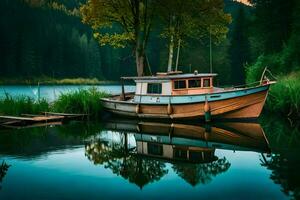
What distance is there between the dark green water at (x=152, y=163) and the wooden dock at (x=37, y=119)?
1575mm

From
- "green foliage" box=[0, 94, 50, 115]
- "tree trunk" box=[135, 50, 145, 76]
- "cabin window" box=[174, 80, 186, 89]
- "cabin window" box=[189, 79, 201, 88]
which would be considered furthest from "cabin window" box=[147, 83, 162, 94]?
"green foliage" box=[0, 94, 50, 115]

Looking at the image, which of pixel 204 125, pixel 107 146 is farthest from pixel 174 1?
pixel 107 146

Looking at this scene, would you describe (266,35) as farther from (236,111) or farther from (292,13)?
(236,111)

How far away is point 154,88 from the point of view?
79.0ft

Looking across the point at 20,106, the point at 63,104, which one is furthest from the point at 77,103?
the point at 20,106

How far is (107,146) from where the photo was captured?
53.3 feet

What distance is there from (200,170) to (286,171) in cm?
247

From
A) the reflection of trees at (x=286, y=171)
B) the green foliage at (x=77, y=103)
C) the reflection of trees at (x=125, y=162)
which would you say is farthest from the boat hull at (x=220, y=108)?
the reflection of trees at (x=286, y=171)

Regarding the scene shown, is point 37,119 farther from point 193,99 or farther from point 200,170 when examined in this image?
point 200,170

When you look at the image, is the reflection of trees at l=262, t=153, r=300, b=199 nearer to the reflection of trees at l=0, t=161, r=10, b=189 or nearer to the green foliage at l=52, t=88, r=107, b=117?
the reflection of trees at l=0, t=161, r=10, b=189

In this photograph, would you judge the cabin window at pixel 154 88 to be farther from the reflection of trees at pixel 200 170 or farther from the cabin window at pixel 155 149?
the reflection of trees at pixel 200 170

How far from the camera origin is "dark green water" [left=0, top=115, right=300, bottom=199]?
33.4 feet

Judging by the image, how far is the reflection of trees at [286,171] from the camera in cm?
1000

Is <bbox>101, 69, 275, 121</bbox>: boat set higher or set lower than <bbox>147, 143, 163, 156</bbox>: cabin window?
higher
